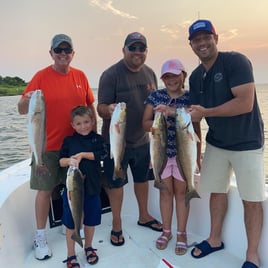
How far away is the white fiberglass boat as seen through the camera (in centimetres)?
302

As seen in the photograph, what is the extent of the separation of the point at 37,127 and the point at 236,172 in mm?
1849

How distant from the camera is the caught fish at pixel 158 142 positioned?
2.81 meters

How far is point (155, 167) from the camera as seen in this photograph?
2957 millimetres

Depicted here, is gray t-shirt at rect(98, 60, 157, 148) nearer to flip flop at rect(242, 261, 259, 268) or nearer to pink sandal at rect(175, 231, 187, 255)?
pink sandal at rect(175, 231, 187, 255)

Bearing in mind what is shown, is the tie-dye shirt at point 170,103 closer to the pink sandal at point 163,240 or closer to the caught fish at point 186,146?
the caught fish at point 186,146

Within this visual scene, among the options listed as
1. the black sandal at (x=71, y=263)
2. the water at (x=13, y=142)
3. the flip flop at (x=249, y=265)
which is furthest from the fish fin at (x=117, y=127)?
the water at (x=13, y=142)

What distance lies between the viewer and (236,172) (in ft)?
9.61

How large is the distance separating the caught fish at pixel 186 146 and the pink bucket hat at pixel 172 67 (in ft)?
1.57

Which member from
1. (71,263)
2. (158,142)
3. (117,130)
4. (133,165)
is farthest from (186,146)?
(71,263)

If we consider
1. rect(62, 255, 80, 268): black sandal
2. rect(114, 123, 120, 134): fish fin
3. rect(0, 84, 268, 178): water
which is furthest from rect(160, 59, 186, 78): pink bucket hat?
rect(0, 84, 268, 178): water

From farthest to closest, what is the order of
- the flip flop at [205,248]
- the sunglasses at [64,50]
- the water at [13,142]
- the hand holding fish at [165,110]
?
the water at [13,142], the flip flop at [205,248], the sunglasses at [64,50], the hand holding fish at [165,110]

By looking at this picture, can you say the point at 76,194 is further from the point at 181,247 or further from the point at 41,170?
the point at 181,247

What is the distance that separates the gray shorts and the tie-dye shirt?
0.49 metres

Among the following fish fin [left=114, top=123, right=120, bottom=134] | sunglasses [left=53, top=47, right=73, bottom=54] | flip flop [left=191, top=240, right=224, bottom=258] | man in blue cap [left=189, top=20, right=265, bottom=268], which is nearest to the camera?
man in blue cap [left=189, top=20, right=265, bottom=268]
